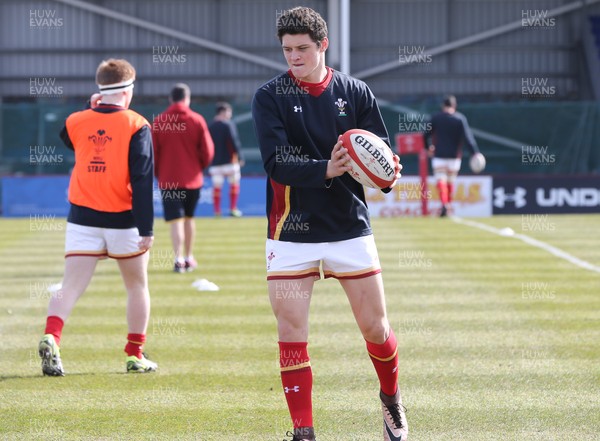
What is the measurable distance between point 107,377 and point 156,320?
237 centimetres

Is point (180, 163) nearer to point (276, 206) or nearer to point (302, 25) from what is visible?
point (276, 206)

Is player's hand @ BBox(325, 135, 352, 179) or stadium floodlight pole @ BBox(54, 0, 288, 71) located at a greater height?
stadium floodlight pole @ BBox(54, 0, 288, 71)

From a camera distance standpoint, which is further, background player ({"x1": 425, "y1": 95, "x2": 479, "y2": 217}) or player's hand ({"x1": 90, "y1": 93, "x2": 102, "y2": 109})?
background player ({"x1": 425, "y1": 95, "x2": 479, "y2": 217})

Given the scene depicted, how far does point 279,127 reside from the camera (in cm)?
538

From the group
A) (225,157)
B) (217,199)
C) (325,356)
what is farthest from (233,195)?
(325,356)

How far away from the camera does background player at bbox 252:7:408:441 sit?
539 cm

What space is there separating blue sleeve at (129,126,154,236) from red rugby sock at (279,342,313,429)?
2170 mm

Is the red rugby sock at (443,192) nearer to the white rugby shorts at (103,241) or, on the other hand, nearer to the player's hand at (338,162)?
the white rugby shorts at (103,241)

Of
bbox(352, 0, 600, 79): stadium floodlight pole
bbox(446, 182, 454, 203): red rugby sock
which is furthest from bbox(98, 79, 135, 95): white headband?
bbox(352, 0, 600, 79): stadium floodlight pole

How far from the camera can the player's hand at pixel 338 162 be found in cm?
522

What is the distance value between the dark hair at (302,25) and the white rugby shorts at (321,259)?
1.00m

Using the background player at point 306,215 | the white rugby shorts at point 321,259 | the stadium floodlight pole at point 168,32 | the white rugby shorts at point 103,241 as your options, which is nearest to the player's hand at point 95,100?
the white rugby shorts at point 103,241

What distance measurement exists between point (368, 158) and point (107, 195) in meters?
2.71

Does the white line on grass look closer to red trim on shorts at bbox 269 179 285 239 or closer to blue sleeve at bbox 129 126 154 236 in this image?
blue sleeve at bbox 129 126 154 236
